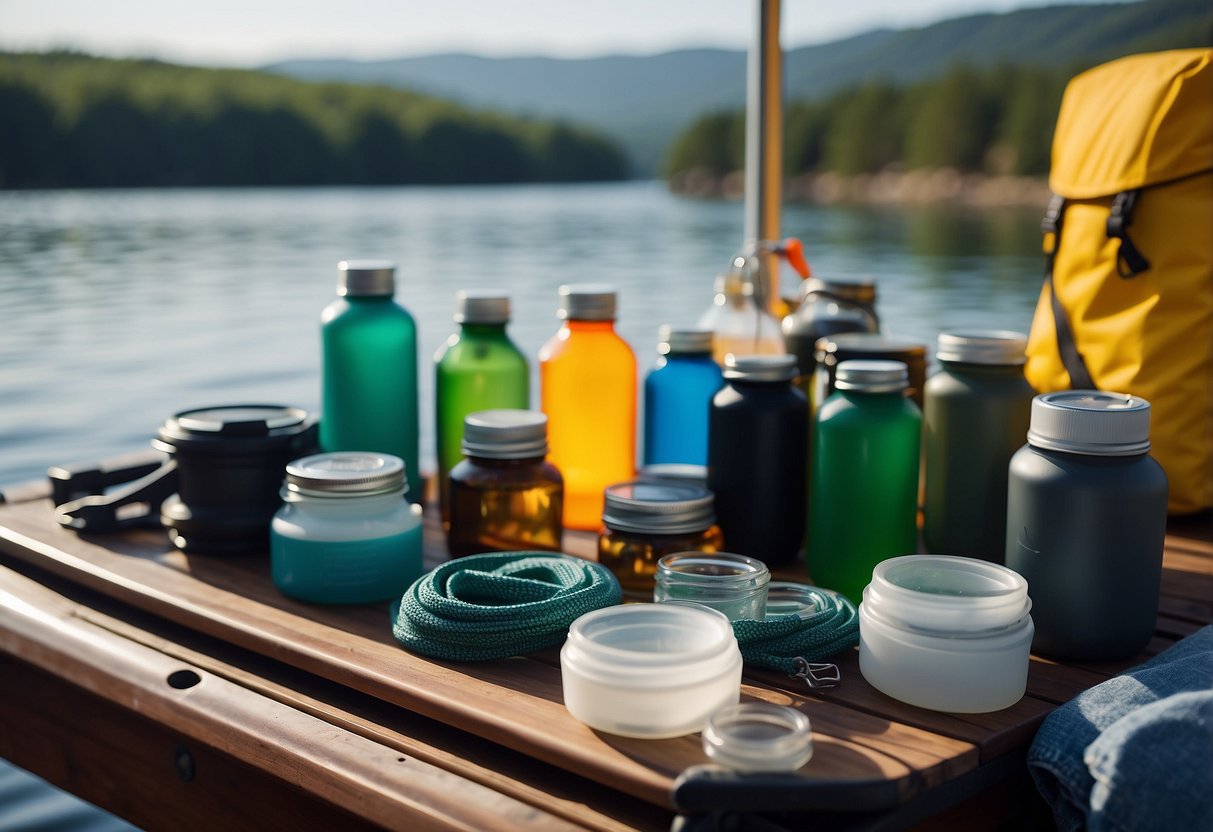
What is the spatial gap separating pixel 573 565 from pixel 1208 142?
1.07m

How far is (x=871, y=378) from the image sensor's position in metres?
1.33

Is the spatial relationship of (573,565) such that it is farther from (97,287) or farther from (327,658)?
(97,287)

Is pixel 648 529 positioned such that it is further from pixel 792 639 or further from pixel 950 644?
pixel 950 644

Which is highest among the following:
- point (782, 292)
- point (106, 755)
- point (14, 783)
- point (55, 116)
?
point (55, 116)

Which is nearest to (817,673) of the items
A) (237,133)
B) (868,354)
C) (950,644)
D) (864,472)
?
(950,644)

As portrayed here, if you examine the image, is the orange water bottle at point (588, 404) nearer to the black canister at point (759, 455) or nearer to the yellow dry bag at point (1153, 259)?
the black canister at point (759, 455)

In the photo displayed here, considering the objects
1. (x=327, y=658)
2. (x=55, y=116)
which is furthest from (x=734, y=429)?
(x=55, y=116)

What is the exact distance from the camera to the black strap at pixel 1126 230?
1643mm

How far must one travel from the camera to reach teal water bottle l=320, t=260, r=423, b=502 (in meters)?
1.64

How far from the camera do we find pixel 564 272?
32.1ft

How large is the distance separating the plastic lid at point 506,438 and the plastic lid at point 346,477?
93 mm

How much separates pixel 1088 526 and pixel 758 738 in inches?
17.3

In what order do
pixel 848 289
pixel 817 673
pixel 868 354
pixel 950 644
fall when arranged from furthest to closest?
pixel 848 289
pixel 868 354
pixel 817 673
pixel 950 644

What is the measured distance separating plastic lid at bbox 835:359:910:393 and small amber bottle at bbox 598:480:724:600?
0.69 feet
